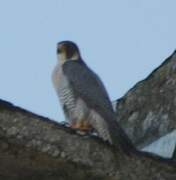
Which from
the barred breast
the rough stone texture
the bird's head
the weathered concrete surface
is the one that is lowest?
the weathered concrete surface

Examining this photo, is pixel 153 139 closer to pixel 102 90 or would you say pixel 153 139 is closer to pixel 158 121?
pixel 158 121

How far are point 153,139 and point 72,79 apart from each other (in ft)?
5.01

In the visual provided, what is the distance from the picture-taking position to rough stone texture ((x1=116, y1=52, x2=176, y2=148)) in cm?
578

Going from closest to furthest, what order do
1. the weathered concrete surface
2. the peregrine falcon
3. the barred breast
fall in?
the weathered concrete surface < the peregrine falcon < the barred breast

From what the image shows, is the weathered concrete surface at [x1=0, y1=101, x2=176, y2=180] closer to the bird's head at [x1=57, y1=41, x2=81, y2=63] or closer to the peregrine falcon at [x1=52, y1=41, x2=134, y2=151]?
the peregrine falcon at [x1=52, y1=41, x2=134, y2=151]

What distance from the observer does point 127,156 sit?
3445 mm

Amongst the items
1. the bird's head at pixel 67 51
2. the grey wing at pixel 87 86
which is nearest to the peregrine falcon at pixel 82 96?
the grey wing at pixel 87 86

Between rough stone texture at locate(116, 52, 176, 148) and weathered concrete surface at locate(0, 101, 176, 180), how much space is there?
6.99 feet

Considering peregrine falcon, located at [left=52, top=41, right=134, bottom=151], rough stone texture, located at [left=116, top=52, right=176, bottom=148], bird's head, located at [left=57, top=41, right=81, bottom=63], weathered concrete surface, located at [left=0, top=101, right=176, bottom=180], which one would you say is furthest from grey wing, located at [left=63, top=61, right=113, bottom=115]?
weathered concrete surface, located at [left=0, top=101, right=176, bottom=180]

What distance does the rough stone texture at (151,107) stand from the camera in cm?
578

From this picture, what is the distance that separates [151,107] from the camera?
626 cm

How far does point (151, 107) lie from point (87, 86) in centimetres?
68

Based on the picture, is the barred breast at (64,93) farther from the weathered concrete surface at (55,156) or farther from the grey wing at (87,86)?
the weathered concrete surface at (55,156)

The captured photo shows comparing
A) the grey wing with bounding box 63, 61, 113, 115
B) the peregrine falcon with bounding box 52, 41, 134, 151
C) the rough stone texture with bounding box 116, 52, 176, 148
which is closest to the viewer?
the rough stone texture with bounding box 116, 52, 176, 148
